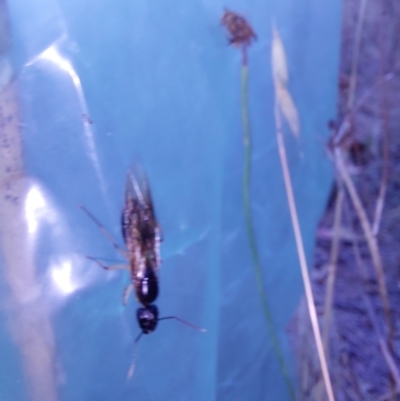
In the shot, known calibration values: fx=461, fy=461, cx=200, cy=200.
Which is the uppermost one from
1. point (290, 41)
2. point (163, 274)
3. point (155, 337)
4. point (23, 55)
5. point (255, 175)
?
point (290, 41)

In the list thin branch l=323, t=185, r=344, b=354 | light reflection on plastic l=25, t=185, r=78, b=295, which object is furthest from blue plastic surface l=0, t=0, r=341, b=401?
thin branch l=323, t=185, r=344, b=354

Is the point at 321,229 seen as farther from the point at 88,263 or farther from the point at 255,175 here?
the point at 88,263

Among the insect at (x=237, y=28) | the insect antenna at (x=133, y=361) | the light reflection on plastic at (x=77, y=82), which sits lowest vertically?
the insect antenna at (x=133, y=361)

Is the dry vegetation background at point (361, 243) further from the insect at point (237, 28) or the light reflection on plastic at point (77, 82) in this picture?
the light reflection on plastic at point (77, 82)

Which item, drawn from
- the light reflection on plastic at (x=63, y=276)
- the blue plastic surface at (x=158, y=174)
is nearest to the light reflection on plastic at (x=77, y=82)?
the blue plastic surface at (x=158, y=174)

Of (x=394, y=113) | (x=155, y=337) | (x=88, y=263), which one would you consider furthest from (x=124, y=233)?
(x=394, y=113)

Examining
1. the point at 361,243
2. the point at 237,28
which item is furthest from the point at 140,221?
the point at 361,243

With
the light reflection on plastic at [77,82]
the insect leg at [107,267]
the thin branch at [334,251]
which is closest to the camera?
the light reflection on plastic at [77,82]

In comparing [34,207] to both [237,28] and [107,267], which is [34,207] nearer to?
[107,267]
